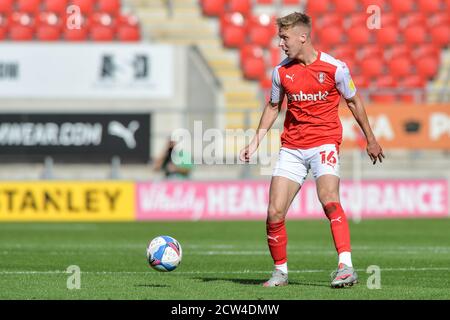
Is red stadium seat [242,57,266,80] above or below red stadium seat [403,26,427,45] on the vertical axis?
below

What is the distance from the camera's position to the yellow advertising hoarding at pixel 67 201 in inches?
939

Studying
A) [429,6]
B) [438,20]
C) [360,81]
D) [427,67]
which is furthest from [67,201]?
[429,6]

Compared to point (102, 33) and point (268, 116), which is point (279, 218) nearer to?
point (268, 116)

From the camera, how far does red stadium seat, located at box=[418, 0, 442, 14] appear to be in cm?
3073

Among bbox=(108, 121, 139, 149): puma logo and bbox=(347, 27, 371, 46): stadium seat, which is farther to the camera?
bbox=(347, 27, 371, 46): stadium seat

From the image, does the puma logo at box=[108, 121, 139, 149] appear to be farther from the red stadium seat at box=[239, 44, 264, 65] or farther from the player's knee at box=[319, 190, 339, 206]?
the player's knee at box=[319, 190, 339, 206]

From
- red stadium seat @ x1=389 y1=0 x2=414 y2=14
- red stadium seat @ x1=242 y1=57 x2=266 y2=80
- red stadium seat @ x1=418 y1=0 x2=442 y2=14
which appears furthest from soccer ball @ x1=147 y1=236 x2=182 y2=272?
red stadium seat @ x1=418 y1=0 x2=442 y2=14

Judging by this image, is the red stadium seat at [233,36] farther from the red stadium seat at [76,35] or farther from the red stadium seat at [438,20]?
the red stadium seat at [438,20]

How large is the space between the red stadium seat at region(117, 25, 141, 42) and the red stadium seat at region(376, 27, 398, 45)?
6354mm

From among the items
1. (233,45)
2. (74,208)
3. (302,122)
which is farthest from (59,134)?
(302,122)

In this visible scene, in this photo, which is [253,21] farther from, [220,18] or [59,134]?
[59,134]

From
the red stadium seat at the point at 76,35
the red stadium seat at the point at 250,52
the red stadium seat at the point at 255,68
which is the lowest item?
the red stadium seat at the point at 255,68

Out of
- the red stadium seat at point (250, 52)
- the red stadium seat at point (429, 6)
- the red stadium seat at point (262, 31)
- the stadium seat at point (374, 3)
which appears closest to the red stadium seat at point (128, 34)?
the red stadium seat at point (250, 52)

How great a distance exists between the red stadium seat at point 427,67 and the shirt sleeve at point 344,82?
1907cm
